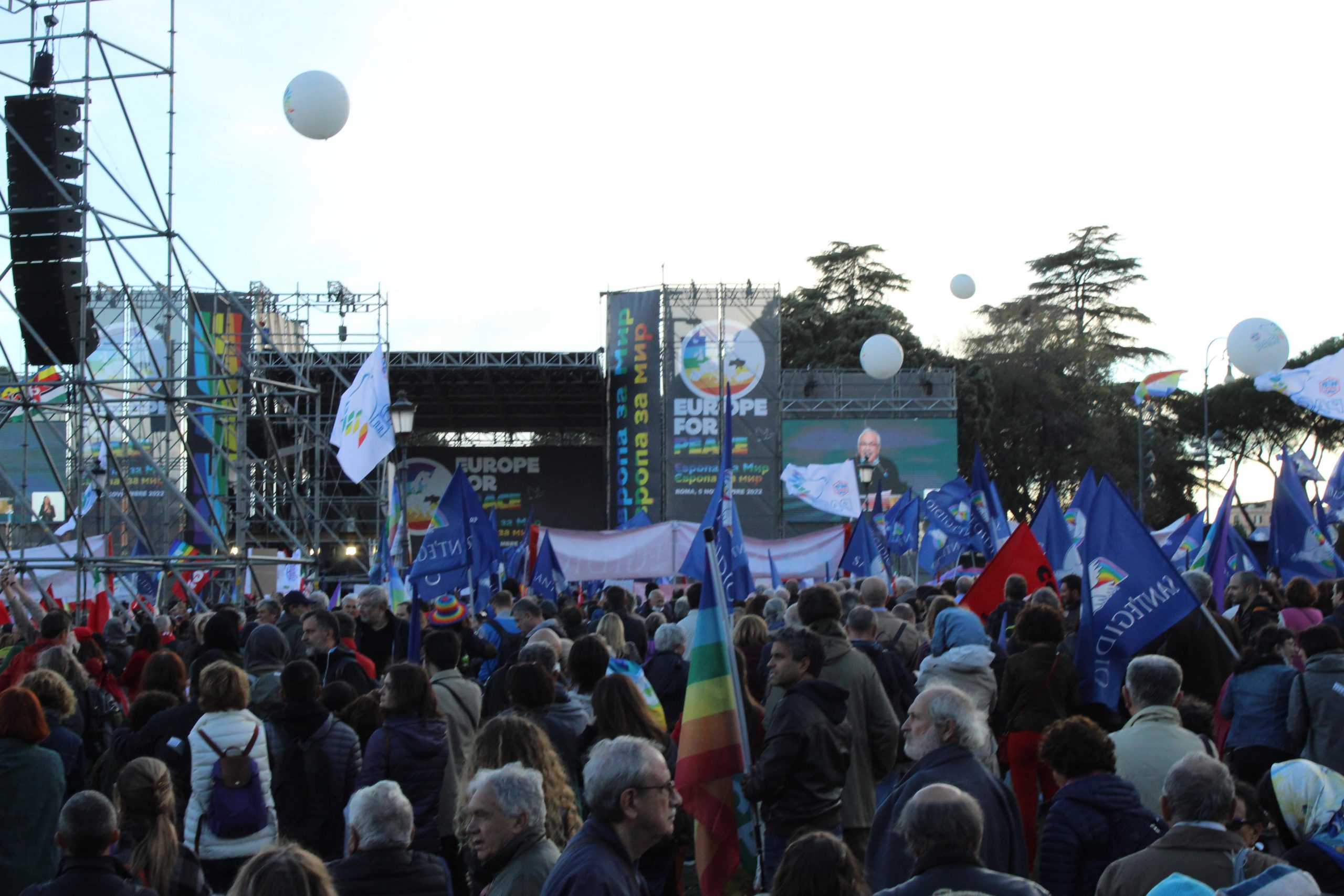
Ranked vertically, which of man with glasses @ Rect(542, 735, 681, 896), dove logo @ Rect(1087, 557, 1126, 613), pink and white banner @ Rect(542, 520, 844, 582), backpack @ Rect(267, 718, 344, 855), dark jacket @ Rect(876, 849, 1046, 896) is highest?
dove logo @ Rect(1087, 557, 1126, 613)

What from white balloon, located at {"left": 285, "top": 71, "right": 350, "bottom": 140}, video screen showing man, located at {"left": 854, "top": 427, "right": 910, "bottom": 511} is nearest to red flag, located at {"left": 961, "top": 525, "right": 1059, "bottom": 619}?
white balloon, located at {"left": 285, "top": 71, "right": 350, "bottom": 140}

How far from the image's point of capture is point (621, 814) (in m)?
3.21

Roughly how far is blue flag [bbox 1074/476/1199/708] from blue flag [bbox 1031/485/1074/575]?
4887 mm

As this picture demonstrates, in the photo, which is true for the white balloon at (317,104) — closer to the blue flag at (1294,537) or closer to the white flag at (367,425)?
the white flag at (367,425)

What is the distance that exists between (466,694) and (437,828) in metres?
0.61

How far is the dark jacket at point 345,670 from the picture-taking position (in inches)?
259

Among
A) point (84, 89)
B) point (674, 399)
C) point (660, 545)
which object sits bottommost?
point (660, 545)

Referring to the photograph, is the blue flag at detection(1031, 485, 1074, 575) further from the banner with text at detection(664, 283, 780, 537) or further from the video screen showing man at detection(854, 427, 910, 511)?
the video screen showing man at detection(854, 427, 910, 511)

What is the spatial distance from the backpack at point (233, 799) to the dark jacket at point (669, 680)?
2.23 m

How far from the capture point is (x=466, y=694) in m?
5.82

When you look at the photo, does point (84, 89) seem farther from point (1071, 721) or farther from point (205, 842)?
point (1071, 721)

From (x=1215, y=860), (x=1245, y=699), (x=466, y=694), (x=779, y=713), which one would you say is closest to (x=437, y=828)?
(x=466, y=694)

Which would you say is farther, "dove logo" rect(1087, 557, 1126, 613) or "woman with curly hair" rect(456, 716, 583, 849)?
"dove logo" rect(1087, 557, 1126, 613)

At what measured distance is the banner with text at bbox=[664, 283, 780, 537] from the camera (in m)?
31.3
